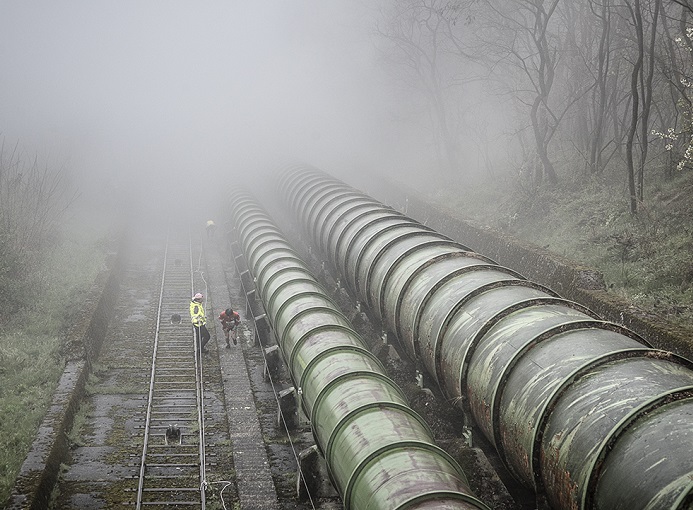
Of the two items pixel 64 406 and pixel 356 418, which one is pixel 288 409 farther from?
pixel 64 406

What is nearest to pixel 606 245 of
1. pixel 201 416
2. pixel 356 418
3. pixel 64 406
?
pixel 356 418

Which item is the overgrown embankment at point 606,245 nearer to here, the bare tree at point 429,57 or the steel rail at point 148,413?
the steel rail at point 148,413

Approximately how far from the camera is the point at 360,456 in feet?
25.7

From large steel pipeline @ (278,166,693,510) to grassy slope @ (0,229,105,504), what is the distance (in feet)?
26.0

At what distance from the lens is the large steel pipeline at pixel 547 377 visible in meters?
5.45

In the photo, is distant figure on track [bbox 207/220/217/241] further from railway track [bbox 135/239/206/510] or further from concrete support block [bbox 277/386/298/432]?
concrete support block [bbox 277/386/298/432]

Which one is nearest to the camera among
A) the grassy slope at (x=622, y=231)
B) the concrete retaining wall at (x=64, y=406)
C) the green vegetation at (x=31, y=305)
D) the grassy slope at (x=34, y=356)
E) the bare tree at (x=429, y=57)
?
the concrete retaining wall at (x=64, y=406)

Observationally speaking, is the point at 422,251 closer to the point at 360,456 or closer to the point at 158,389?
the point at 360,456

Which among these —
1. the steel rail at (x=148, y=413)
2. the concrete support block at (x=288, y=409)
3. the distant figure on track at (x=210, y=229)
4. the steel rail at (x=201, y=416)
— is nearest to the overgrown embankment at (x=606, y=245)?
the concrete support block at (x=288, y=409)

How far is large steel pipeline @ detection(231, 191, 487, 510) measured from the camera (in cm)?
697

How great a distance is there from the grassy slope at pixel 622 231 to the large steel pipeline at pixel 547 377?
4408mm

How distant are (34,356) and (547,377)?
13.0m

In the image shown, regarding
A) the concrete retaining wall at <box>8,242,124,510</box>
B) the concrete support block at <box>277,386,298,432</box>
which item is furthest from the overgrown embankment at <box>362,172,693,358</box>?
the concrete retaining wall at <box>8,242,124,510</box>

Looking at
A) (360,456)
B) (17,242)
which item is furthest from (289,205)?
(360,456)
